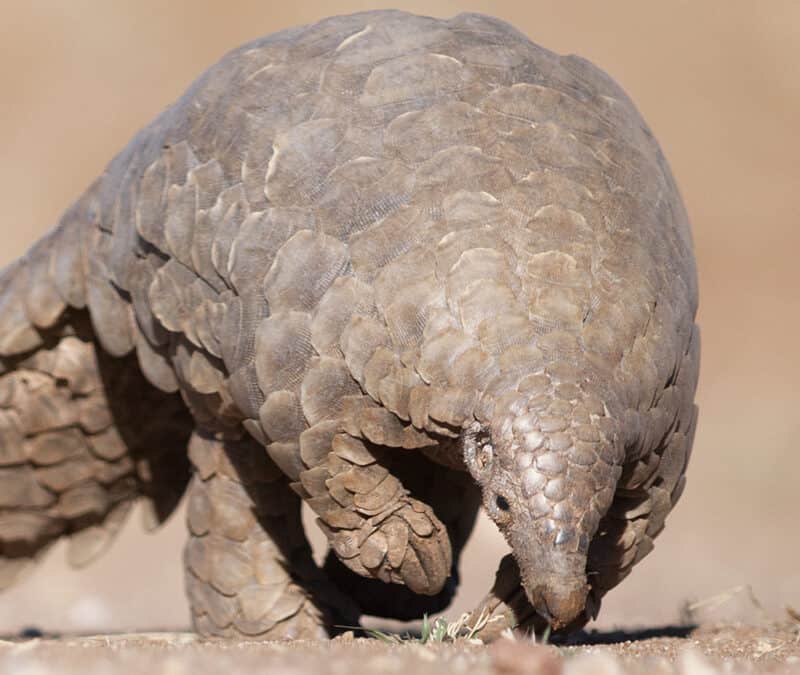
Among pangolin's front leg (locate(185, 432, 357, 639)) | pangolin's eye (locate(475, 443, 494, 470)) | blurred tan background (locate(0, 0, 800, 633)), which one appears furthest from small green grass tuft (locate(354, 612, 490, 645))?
blurred tan background (locate(0, 0, 800, 633))

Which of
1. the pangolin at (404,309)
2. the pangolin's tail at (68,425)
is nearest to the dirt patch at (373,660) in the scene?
the pangolin at (404,309)

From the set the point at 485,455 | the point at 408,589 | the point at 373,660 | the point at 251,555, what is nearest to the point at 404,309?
the point at 485,455

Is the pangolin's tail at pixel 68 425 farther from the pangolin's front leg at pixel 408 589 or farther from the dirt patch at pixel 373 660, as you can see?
the dirt patch at pixel 373 660

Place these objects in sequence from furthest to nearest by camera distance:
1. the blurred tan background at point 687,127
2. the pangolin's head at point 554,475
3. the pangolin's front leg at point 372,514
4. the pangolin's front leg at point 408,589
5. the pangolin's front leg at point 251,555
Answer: the blurred tan background at point 687,127, the pangolin's front leg at point 408,589, the pangolin's front leg at point 251,555, the pangolin's front leg at point 372,514, the pangolin's head at point 554,475

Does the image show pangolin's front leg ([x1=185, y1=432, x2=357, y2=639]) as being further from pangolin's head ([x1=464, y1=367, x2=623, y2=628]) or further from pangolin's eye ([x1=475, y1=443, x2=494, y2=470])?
pangolin's head ([x1=464, y1=367, x2=623, y2=628])

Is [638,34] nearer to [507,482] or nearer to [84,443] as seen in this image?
[84,443]

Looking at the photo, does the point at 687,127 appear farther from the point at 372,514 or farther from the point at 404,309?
the point at 404,309

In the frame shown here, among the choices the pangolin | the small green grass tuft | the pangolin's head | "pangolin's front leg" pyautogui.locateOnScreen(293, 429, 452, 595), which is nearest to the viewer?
the pangolin's head

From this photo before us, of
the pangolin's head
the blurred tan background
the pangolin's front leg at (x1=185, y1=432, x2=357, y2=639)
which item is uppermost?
the pangolin's head
